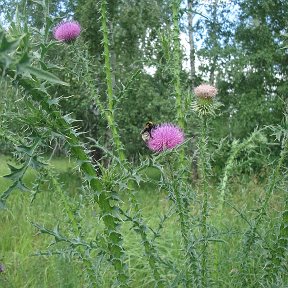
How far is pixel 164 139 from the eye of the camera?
7.11ft

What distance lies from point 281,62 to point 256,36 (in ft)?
2.79

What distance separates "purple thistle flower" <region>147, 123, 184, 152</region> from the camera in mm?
2158

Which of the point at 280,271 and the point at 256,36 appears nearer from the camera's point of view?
the point at 280,271

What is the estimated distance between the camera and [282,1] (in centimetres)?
1220

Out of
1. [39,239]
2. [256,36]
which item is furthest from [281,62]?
[39,239]

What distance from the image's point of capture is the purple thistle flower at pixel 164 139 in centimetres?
216

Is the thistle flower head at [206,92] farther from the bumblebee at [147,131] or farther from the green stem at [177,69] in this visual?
the bumblebee at [147,131]

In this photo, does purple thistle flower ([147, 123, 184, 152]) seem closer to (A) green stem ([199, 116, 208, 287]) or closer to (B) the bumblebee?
(B) the bumblebee

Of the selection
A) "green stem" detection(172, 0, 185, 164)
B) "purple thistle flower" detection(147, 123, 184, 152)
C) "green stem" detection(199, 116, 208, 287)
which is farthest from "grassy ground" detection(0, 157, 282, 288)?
"purple thistle flower" detection(147, 123, 184, 152)

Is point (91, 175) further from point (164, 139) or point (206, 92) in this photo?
point (206, 92)

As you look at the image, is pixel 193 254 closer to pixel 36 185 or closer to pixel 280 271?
pixel 280 271

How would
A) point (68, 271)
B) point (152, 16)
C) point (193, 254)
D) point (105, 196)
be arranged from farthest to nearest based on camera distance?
point (152, 16) → point (68, 271) → point (193, 254) → point (105, 196)

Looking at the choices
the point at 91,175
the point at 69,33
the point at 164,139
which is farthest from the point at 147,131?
the point at 69,33

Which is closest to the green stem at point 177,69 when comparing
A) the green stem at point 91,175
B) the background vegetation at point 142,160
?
the background vegetation at point 142,160
